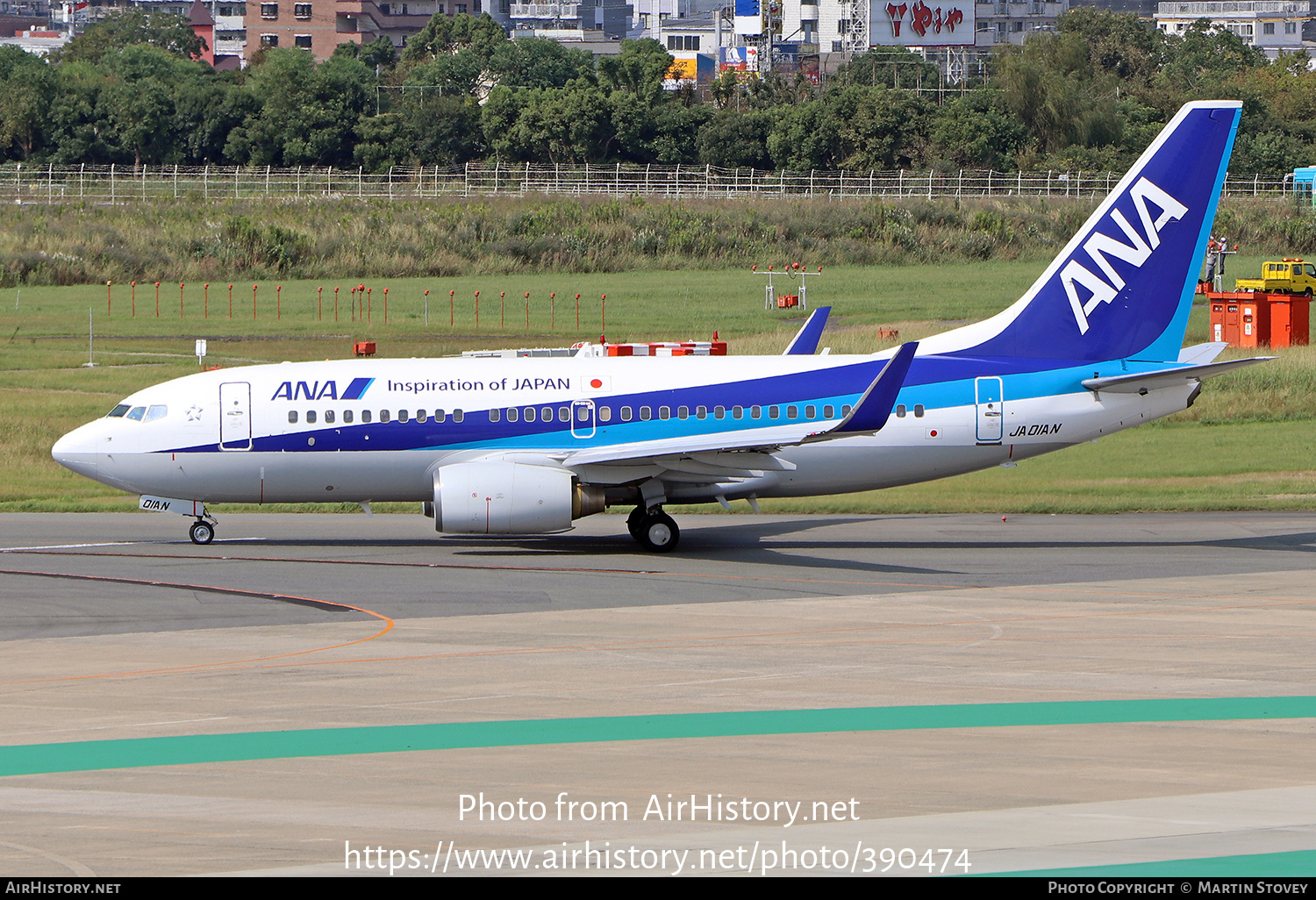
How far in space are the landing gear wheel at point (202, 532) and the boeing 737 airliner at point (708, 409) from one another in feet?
0.12

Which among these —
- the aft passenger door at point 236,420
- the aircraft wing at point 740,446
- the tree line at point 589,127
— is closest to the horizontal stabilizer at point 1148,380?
the aircraft wing at point 740,446

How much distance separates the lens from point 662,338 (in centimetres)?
6750

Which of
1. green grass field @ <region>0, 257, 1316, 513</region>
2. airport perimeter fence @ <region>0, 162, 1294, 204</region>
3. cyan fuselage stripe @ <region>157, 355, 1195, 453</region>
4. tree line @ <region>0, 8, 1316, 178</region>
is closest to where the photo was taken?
cyan fuselage stripe @ <region>157, 355, 1195, 453</region>

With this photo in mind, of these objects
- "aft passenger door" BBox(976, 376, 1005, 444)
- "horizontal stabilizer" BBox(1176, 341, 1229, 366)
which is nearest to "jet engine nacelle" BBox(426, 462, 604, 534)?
"aft passenger door" BBox(976, 376, 1005, 444)

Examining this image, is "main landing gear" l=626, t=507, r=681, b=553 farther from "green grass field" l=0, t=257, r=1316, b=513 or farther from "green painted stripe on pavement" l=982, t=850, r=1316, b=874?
"green painted stripe on pavement" l=982, t=850, r=1316, b=874

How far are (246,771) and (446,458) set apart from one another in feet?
53.3

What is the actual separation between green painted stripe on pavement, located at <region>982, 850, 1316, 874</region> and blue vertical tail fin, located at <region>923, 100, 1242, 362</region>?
21.4 metres

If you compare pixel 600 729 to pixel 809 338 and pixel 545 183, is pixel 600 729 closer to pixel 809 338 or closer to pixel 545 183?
pixel 809 338

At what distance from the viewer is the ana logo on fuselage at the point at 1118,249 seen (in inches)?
1298

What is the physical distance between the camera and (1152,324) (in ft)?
108

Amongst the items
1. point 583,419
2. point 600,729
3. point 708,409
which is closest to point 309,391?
point 583,419

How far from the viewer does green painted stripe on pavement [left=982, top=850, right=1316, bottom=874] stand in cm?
1184

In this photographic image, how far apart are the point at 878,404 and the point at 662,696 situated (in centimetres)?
1095

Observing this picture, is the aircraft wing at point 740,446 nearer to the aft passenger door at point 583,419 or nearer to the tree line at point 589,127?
the aft passenger door at point 583,419
